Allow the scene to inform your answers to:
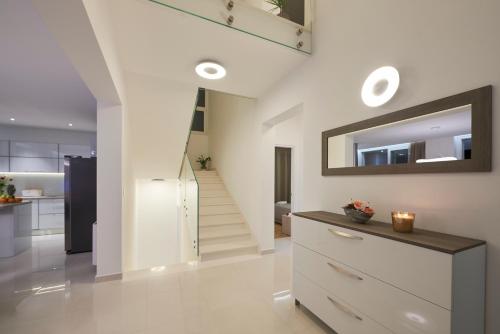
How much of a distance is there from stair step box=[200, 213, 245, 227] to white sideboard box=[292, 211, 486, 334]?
2.56 metres

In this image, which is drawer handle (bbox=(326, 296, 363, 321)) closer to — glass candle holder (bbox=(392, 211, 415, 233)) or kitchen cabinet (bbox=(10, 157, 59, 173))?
glass candle holder (bbox=(392, 211, 415, 233))

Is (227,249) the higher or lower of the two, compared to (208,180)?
lower

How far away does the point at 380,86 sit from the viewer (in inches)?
72.6

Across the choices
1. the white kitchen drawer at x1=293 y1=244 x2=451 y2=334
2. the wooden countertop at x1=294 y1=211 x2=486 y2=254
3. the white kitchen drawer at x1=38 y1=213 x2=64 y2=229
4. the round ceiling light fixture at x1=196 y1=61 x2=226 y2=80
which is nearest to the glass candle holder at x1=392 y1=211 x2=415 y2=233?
the wooden countertop at x1=294 y1=211 x2=486 y2=254

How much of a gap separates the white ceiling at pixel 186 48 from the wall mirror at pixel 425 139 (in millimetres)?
1334

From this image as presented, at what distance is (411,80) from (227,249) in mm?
3300

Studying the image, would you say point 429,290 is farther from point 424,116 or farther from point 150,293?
point 150,293

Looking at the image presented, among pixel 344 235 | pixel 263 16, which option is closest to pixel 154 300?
pixel 344 235

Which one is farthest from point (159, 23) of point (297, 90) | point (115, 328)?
point (115, 328)

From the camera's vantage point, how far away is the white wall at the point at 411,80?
1258 millimetres

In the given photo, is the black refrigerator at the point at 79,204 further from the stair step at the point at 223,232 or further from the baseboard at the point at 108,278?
the stair step at the point at 223,232

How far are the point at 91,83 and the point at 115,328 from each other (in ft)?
7.83

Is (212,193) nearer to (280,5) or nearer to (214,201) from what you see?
(214,201)

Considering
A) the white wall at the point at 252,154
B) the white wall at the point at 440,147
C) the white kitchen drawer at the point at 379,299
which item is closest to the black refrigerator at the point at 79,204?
the white wall at the point at 252,154
